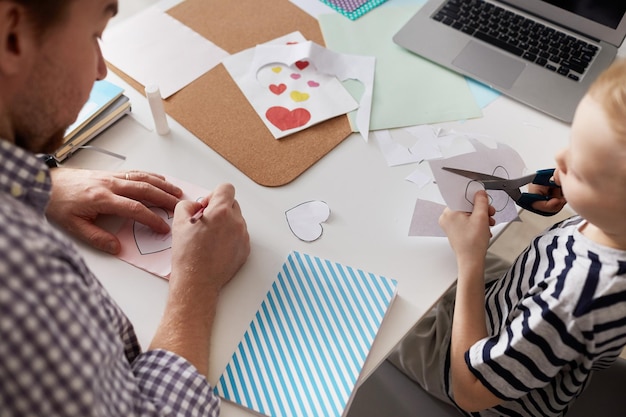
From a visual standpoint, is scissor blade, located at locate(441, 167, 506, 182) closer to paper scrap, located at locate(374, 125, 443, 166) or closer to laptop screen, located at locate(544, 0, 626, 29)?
paper scrap, located at locate(374, 125, 443, 166)

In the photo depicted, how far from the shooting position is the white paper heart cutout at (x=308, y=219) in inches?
36.5

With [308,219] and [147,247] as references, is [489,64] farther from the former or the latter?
[147,247]

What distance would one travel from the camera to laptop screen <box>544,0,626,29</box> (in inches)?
45.2

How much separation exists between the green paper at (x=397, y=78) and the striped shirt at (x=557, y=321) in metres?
0.35

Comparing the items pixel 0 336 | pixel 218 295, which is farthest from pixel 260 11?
pixel 0 336

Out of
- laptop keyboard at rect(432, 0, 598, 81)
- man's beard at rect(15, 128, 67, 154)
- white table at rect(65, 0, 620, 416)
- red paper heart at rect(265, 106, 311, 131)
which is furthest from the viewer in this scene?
laptop keyboard at rect(432, 0, 598, 81)

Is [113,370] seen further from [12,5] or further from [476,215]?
[476,215]

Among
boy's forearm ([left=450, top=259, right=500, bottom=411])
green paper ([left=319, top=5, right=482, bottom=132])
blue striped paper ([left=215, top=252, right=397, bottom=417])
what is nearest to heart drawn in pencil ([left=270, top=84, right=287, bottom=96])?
green paper ([left=319, top=5, right=482, bottom=132])

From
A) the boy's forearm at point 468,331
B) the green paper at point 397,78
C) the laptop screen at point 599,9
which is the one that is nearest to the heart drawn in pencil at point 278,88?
the green paper at point 397,78

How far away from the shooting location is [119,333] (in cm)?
73

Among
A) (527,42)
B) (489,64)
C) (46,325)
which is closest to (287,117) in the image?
(489,64)

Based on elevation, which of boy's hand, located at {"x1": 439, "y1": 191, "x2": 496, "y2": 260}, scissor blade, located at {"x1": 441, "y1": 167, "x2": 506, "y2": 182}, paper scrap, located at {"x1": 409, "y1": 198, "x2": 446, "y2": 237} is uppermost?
scissor blade, located at {"x1": 441, "y1": 167, "x2": 506, "y2": 182}

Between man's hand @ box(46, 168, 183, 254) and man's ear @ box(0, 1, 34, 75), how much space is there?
34 centimetres

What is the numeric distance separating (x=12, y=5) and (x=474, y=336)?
731mm
